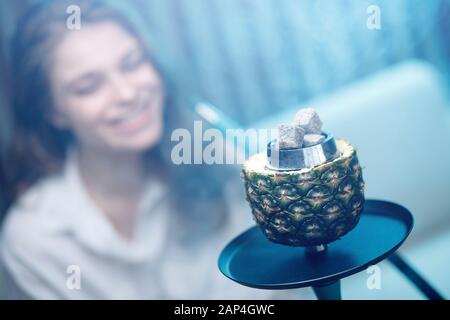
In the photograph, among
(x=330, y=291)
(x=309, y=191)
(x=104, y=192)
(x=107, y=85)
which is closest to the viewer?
(x=309, y=191)

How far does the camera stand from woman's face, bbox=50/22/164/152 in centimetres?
162

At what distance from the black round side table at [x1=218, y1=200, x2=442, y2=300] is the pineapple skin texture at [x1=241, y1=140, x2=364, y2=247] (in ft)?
0.19

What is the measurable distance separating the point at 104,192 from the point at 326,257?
1126 mm

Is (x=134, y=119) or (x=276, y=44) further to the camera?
(x=276, y=44)

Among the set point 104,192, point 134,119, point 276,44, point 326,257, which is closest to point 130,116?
point 134,119

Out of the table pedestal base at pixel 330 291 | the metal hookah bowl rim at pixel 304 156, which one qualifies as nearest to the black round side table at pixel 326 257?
the table pedestal base at pixel 330 291

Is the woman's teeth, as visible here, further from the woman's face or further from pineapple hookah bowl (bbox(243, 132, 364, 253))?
pineapple hookah bowl (bbox(243, 132, 364, 253))

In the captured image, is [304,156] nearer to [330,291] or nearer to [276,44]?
[330,291]

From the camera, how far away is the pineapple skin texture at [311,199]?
2.51 ft

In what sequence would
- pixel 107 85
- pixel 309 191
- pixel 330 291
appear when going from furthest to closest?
pixel 107 85
pixel 330 291
pixel 309 191

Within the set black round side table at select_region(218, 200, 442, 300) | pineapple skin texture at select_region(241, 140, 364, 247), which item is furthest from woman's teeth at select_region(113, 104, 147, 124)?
pineapple skin texture at select_region(241, 140, 364, 247)

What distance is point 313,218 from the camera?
0.78 metres
